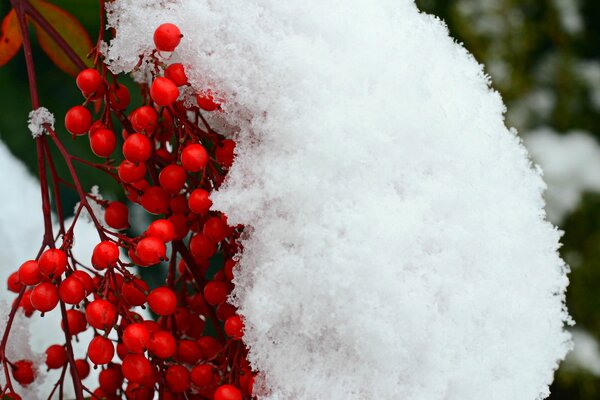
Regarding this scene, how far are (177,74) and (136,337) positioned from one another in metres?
0.20

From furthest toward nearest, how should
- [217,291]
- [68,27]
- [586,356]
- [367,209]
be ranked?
[586,356]
[68,27]
[217,291]
[367,209]

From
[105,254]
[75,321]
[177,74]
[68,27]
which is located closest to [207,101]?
[177,74]

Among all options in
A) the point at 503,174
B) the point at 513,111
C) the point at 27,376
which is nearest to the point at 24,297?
the point at 27,376

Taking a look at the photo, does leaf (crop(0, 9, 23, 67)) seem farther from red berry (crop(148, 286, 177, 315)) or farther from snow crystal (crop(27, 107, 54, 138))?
red berry (crop(148, 286, 177, 315))

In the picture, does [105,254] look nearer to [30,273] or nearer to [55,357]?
[30,273]

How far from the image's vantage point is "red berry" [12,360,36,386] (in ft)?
2.23

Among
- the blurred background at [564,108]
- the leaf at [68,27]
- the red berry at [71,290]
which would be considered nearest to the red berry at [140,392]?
the red berry at [71,290]

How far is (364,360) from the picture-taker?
1.61 feet

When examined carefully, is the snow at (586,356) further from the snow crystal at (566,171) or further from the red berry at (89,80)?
the red berry at (89,80)

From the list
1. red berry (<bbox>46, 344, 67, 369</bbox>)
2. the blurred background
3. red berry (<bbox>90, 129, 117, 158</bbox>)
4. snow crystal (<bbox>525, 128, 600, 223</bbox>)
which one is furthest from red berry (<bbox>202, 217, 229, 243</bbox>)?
snow crystal (<bbox>525, 128, 600, 223</bbox>)

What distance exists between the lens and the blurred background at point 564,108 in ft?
7.56

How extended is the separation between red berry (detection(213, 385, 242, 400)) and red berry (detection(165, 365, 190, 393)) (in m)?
0.06

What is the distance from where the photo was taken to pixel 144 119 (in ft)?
1.85

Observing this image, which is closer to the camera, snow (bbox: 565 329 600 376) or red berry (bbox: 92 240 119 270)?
red berry (bbox: 92 240 119 270)
